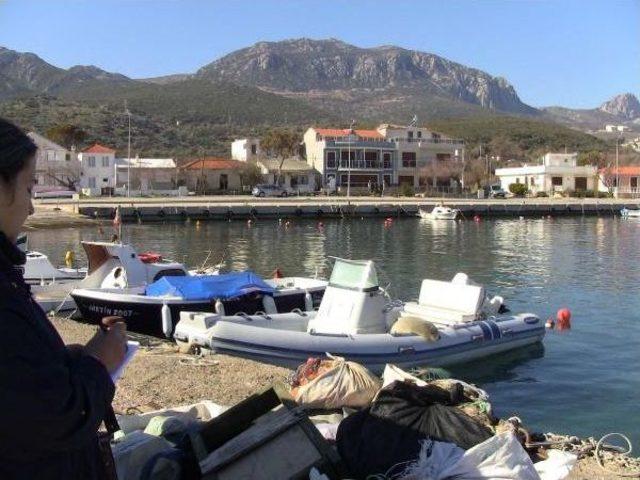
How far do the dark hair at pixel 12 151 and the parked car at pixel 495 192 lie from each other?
93.5 meters

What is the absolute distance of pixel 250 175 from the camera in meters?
95.2

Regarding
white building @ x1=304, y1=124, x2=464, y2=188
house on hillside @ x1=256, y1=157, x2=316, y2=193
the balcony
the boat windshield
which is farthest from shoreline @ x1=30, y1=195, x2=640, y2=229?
the boat windshield

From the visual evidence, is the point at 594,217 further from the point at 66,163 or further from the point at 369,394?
the point at 369,394

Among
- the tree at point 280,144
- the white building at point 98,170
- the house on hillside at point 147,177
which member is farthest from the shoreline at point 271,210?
the tree at point 280,144

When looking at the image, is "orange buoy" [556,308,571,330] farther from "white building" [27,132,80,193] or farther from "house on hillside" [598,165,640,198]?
"house on hillside" [598,165,640,198]

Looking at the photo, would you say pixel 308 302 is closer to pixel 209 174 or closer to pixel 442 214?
pixel 442 214

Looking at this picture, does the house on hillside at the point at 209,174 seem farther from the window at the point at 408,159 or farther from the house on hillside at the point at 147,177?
the window at the point at 408,159

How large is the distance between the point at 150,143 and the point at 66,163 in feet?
153

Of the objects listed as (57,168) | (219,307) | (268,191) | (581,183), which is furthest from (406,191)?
(219,307)

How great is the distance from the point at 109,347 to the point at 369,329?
1195 cm

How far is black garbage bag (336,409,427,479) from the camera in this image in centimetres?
602

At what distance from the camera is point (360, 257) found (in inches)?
1529

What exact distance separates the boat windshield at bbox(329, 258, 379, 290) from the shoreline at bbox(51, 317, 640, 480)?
321cm

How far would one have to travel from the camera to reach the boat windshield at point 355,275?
1435 centimetres
